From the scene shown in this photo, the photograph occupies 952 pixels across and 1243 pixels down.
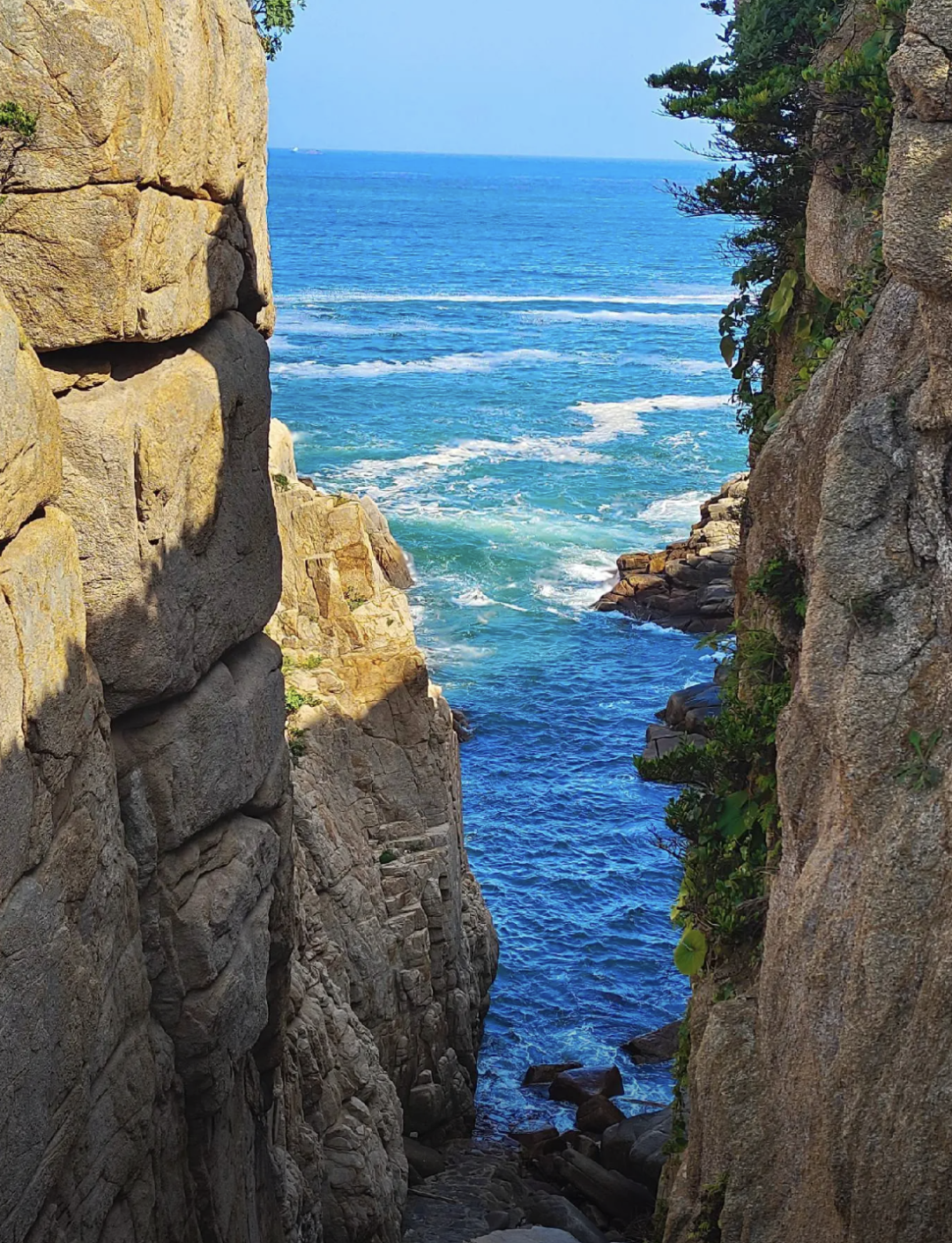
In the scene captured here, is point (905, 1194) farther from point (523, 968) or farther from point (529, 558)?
point (529, 558)

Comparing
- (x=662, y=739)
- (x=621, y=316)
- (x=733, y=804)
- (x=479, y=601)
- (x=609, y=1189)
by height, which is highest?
(x=621, y=316)

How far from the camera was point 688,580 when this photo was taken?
50625 mm

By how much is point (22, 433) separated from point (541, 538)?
46532 millimetres

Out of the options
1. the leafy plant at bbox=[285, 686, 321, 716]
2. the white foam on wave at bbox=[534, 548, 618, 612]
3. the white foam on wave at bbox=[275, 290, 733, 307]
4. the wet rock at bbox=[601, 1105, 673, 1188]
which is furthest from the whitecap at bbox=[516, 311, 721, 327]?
the wet rock at bbox=[601, 1105, 673, 1188]

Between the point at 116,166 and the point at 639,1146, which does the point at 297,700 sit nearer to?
the point at 639,1146

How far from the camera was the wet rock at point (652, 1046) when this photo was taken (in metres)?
28.4

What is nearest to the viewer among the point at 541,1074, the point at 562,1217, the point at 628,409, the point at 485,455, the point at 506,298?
the point at 562,1217

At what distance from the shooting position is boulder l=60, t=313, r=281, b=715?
13664 mm

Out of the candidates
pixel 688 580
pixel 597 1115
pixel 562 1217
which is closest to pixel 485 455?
pixel 688 580

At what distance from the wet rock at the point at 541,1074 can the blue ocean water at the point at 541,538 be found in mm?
530

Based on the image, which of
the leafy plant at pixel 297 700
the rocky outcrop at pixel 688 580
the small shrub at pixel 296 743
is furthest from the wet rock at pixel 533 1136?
the rocky outcrop at pixel 688 580

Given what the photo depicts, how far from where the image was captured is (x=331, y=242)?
169 m

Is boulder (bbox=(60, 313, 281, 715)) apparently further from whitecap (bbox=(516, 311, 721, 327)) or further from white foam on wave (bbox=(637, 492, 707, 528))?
whitecap (bbox=(516, 311, 721, 327))

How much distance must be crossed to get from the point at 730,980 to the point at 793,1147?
10.3ft
